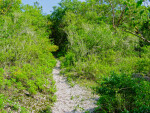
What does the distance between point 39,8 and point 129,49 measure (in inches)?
623

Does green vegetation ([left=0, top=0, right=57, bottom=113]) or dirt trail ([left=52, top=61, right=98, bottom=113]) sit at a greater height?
green vegetation ([left=0, top=0, right=57, bottom=113])

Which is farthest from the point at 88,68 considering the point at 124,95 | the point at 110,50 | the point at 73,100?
the point at 124,95

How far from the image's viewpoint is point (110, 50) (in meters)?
11.9

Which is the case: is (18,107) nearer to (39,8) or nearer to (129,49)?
(129,49)

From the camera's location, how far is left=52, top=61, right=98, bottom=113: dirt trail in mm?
5520

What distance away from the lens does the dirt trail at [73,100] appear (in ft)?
18.1

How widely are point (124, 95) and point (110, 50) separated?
8.06m

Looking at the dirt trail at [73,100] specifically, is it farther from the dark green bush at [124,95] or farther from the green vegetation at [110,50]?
the dark green bush at [124,95]

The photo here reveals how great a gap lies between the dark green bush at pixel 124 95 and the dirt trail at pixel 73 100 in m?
1.20

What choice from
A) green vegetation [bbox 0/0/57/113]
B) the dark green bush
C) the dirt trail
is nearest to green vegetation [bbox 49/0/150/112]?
the dark green bush

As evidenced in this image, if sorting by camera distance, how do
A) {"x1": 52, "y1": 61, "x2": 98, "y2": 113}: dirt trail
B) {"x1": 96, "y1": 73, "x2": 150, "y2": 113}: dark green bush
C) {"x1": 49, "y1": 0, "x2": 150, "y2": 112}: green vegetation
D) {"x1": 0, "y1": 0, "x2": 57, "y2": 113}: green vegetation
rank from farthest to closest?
{"x1": 52, "y1": 61, "x2": 98, "y2": 113}: dirt trail, {"x1": 0, "y1": 0, "x2": 57, "y2": 113}: green vegetation, {"x1": 49, "y1": 0, "x2": 150, "y2": 112}: green vegetation, {"x1": 96, "y1": 73, "x2": 150, "y2": 113}: dark green bush

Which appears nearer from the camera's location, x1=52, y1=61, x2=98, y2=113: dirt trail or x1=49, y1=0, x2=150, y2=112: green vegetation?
x1=49, y1=0, x2=150, y2=112: green vegetation

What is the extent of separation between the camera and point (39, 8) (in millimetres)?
23062

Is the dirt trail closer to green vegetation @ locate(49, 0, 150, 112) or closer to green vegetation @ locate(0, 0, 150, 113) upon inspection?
green vegetation @ locate(0, 0, 150, 113)
